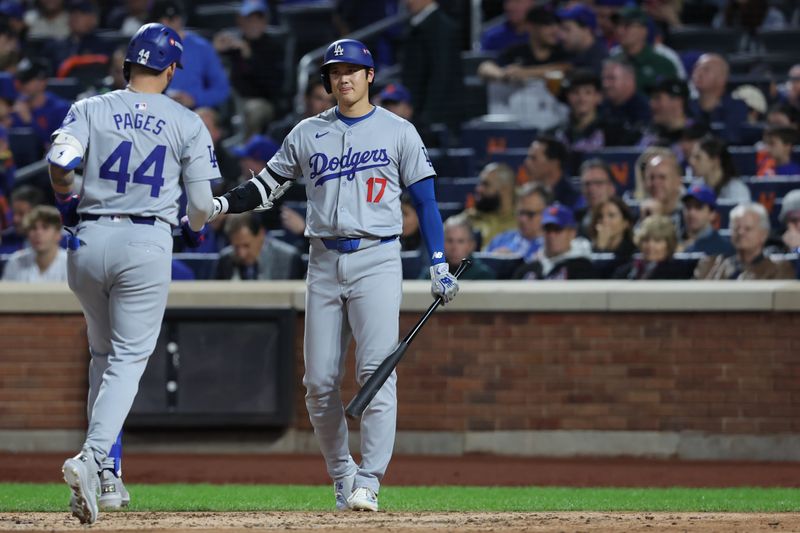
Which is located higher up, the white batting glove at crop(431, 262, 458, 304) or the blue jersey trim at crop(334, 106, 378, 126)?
the blue jersey trim at crop(334, 106, 378, 126)

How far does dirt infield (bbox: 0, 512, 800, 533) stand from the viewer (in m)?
5.60

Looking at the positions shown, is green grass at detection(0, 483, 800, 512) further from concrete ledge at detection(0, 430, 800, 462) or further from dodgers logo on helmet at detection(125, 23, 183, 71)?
dodgers logo on helmet at detection(125, 23, 183, 71)

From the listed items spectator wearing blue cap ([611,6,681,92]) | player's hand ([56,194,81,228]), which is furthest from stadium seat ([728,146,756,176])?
player's hand ([56,194,81,228])

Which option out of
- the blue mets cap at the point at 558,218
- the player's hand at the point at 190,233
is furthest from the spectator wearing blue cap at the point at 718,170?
the player's hand at the point at 190,233

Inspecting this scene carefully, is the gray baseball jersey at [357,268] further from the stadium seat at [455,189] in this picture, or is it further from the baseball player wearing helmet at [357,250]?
the stadium seat at [455,189]

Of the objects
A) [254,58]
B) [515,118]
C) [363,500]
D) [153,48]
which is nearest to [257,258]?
[515,118]

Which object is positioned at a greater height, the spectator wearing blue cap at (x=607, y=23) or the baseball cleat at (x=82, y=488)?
the spectator wearing blue cap at (x=607, y=23)

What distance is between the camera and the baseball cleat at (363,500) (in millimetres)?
6258

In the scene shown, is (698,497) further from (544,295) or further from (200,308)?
(200,308)

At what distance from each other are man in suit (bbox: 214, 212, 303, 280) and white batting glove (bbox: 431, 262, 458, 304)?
4.65 m

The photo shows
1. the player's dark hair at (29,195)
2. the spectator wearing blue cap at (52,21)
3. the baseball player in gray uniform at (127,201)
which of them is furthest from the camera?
the spectator wearing blue cap at (52,21)

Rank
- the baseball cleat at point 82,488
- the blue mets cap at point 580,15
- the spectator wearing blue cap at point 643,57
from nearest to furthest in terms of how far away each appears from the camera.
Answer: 1. the baseball cleat at point 82,488
2. the spectator wearing blue cap at point 643,57
3. the blue mets cap at point 580,15

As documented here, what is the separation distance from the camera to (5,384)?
10656mm

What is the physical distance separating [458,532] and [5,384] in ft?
19.8
